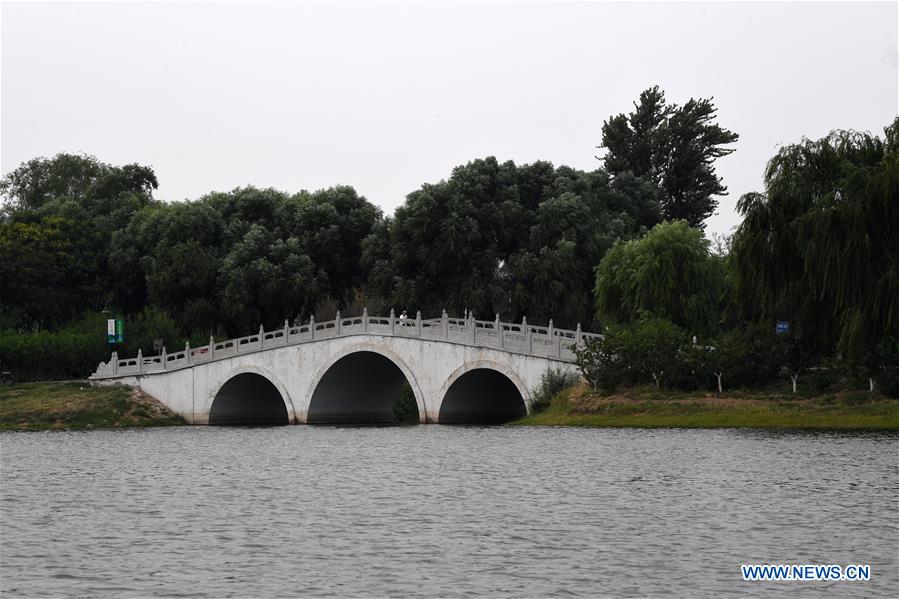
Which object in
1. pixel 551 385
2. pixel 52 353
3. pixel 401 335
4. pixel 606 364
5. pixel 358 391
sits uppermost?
pixel 52 353

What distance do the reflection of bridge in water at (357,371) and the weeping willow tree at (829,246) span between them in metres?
10.8

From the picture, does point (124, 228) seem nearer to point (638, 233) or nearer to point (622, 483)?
point (638, 233)

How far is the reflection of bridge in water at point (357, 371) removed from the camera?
57.0 m

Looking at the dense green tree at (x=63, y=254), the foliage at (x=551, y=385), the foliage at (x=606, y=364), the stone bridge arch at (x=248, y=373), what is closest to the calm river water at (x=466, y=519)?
the foliage at (x=606, y=364)

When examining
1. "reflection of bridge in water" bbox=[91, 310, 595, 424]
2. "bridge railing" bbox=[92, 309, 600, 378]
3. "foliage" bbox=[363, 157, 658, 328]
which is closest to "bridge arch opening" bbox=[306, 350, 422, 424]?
"reflection of bridge in water" bbox=[91, 310, 595, 424]

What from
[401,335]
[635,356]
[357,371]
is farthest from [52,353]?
[635,356]

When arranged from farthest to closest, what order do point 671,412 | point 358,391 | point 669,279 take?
point 358,391 → point 669,279 → point 671,412

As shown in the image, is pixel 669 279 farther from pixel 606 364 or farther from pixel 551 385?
pixel 551 385

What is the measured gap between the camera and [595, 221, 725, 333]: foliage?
5766 cm

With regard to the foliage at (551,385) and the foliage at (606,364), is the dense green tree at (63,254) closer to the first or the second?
the foliage at (551,385)

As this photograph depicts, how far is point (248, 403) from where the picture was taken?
73062 millimetres

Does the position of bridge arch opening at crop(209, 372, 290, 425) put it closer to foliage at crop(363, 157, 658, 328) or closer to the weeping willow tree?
foliage at crop(363, 157, 658, 328)

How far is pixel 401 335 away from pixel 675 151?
95.2 feet

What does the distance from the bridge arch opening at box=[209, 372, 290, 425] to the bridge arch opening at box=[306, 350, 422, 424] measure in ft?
8.97
